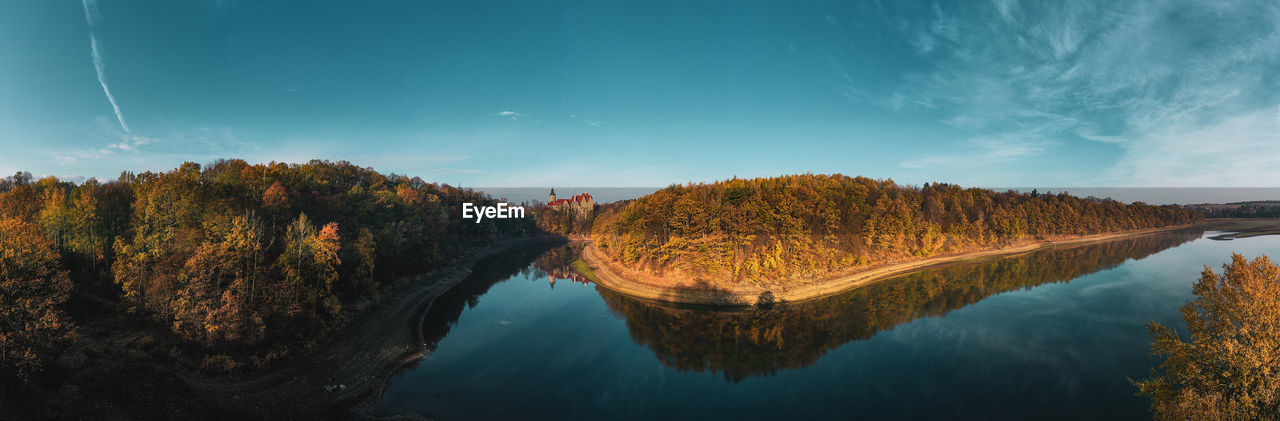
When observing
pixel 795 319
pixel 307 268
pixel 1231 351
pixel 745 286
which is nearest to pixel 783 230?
pixel 745 286

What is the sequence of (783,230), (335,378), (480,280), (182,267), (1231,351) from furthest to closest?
1. (480,280)
2. (783,230)
3. (182,267)
4. (335,378)
5. (1231,351)

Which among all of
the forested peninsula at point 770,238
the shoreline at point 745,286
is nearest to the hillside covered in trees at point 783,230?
the forested peninsula at point 770,238

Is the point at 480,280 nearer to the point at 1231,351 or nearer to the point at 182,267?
the point at 182,267

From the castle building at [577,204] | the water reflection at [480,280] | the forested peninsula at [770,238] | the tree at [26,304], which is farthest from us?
the castle building at [577,204]

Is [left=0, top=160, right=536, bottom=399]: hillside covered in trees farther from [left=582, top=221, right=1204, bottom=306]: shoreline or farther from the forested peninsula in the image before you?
the forested peninsula

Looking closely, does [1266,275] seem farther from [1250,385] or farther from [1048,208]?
[1048,208]

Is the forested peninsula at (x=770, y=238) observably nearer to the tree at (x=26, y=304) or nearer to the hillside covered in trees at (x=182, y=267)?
the hillside covered in trees at (x=182, y=267)

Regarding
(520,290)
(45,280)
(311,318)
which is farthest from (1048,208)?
(45,280)
